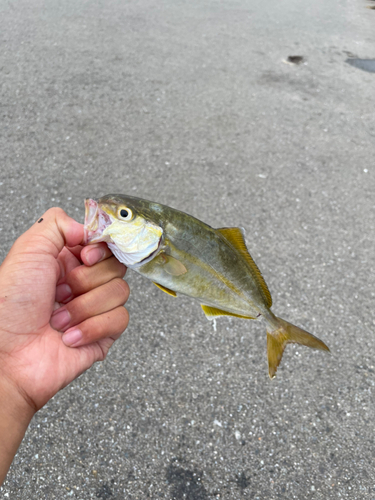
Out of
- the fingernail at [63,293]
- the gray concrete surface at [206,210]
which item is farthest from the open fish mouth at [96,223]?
the gray concrete surface at [206,210]

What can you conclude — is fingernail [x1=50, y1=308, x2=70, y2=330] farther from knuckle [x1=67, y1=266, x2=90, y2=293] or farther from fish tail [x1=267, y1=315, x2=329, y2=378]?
fish tail [x1=267, y1=315, x2=329, y2=378]

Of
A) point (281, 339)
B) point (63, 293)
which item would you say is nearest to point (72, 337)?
point (63, 293)

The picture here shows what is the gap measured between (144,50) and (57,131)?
2.66 m

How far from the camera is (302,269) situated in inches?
132

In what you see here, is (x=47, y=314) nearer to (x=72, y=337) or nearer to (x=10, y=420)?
(x=72, y=337)

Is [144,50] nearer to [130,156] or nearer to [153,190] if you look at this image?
[130,156]

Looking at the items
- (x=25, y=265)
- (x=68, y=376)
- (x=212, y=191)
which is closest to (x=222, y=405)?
(x=68, y=376)

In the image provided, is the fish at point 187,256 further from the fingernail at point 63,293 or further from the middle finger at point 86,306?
the fingernail at point 63,293

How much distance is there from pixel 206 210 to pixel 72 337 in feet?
7.62

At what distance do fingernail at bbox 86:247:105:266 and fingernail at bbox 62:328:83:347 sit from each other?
0.31m

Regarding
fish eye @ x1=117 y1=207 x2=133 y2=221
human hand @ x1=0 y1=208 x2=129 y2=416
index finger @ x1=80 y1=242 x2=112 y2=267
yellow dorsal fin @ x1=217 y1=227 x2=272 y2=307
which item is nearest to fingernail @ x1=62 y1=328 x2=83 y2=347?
human hand @ x1=0 y1=208 x2=129 y2=416

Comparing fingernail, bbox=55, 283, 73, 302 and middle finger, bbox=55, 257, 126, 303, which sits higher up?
middle finger, bbox=55, 257, 126, 303

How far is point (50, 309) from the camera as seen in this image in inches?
66.7

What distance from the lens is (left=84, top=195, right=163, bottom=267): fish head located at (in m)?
1.50
